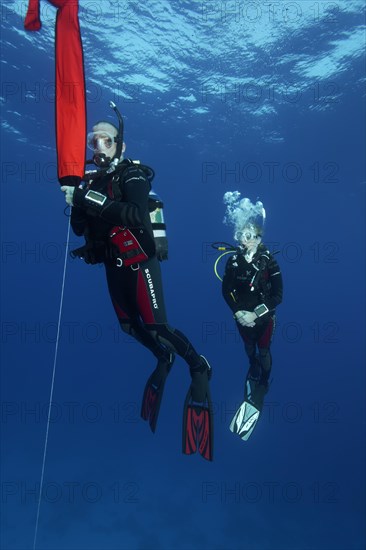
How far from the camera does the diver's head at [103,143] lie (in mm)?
5359

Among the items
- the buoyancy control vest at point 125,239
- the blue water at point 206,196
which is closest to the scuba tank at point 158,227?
the buoyancy control vest at point 125,239

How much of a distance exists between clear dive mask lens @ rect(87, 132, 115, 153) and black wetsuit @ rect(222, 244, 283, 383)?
3712mm

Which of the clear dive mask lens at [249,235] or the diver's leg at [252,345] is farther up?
the clear dive mask lens at [249,235]

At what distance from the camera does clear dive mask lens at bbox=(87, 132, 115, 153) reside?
5398 mm

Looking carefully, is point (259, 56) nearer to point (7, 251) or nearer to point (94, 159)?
point (94, 159)

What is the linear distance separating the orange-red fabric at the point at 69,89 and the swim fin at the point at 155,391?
11.4 feet

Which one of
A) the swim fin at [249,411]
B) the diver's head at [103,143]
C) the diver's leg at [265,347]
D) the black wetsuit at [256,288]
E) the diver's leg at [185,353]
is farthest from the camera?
the swim fin at [249,411]

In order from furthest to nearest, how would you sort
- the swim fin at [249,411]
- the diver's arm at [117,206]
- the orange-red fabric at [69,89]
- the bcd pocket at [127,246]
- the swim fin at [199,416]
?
the swim fin at [249,411] → the swim fin at [199,416] → the bcd pocket at [127,246] → the diver's arm at [117,206] → the orange-red fabric at [69,89]

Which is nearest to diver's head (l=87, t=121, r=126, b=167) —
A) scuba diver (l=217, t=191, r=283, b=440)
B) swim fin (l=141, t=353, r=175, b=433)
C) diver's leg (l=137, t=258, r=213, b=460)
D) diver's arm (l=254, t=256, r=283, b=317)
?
diver's leg (l=137, t=258, r=213, b=460)

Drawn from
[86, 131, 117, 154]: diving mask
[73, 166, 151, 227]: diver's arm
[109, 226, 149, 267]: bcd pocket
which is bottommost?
[109, 226, 149, 267]: bcd pocket

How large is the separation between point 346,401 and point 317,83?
19.5 metres

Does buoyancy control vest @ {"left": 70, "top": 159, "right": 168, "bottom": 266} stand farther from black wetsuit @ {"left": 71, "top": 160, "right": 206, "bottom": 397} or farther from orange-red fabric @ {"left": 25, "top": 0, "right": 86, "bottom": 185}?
orange-red fabric @ {"left": 25, "top": 0, "right": 86, "bottom": 185}

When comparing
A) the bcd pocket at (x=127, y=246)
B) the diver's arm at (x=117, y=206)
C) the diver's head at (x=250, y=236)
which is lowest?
the bcd pocket at (x=127, y=246)

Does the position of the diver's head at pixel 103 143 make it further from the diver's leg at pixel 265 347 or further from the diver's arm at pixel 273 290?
the diver's leg at pixel 265 347
